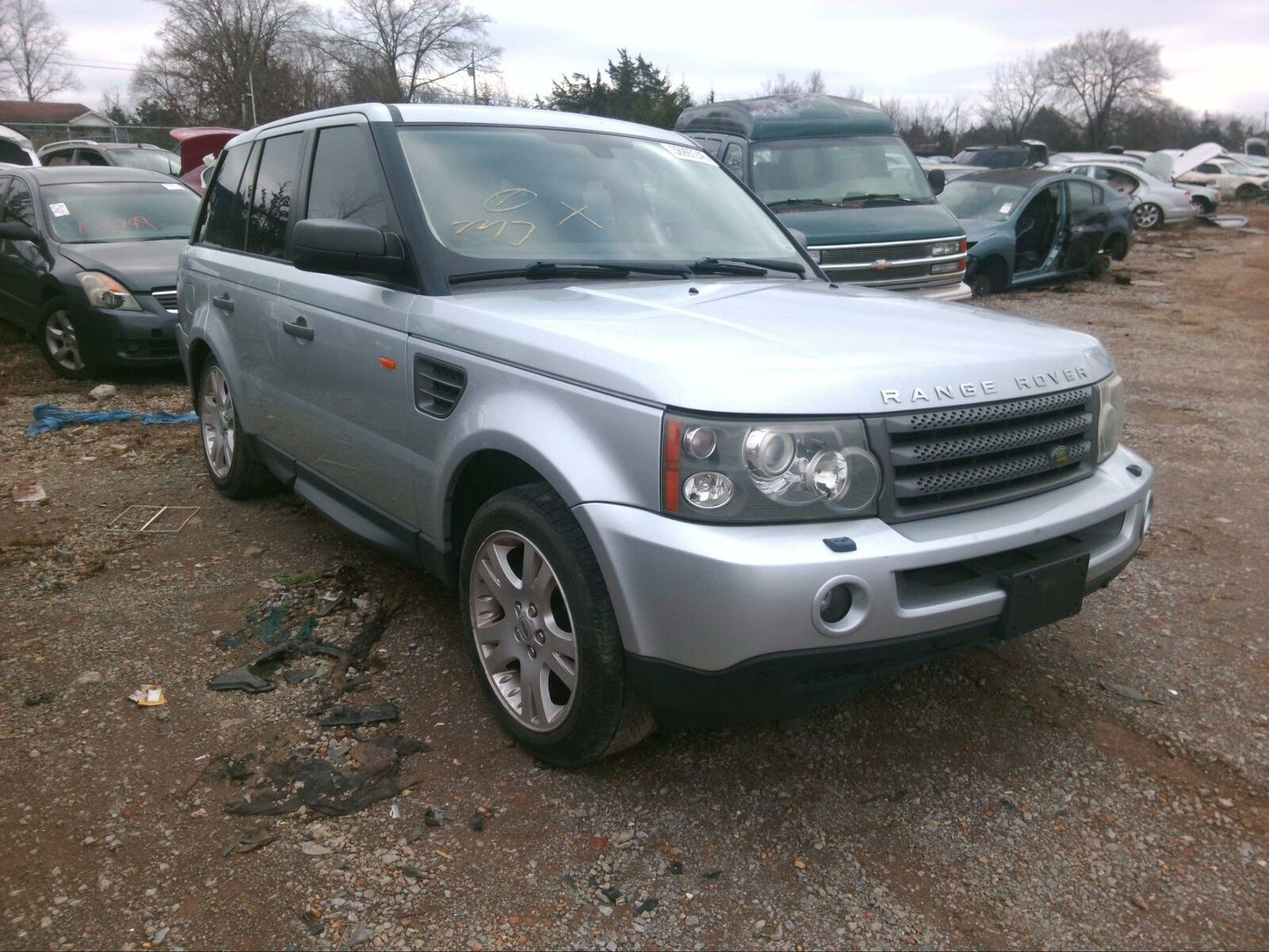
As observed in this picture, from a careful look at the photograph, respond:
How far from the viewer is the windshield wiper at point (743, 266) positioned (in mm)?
3568

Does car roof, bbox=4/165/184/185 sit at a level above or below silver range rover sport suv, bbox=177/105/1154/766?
above

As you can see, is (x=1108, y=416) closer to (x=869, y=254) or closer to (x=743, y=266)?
Result: (x=743, y=266)

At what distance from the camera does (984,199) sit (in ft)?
44.4

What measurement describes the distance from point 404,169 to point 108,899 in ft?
7.53

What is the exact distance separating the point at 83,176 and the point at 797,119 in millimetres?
6528

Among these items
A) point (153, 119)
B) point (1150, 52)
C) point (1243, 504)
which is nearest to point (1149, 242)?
point (1243, 504)

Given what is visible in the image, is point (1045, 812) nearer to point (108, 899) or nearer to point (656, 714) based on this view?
point (656, 714)

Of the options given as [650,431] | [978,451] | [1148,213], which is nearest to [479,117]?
[650,431]

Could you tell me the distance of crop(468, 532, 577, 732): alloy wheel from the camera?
8.78ft

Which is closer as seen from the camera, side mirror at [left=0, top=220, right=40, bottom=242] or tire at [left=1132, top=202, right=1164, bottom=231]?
side mirror at [left=0, top=220, right=40, bottom=242]

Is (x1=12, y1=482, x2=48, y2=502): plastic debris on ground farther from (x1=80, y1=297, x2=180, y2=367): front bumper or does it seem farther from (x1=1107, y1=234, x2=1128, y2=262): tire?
(x1=1107, y1=234, x2=1128, y2=262): tire

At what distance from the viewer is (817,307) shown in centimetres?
308

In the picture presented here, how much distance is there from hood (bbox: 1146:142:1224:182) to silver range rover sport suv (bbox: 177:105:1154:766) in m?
35.0

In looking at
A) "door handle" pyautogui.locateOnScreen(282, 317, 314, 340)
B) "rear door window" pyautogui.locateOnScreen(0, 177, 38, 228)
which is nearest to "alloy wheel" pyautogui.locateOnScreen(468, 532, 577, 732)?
"door handle" pyautogui.locateOnScreen(282, 317, 314, 340)
